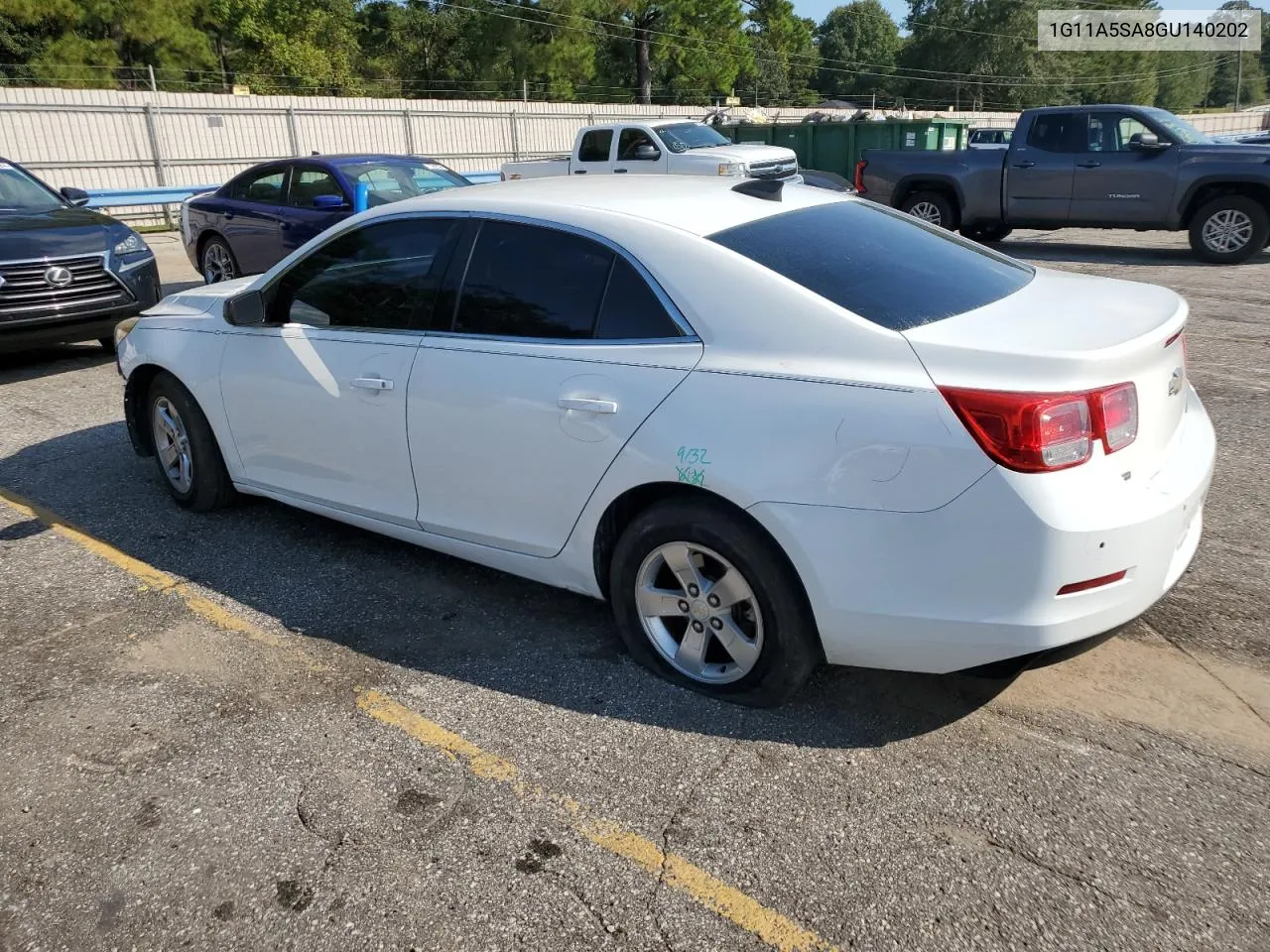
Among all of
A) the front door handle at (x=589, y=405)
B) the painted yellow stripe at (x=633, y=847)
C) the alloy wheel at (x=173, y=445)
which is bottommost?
the painted yellow stripe at (x=633, y=847)

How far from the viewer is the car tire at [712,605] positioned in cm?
303

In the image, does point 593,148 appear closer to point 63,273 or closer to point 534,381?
point 63,273

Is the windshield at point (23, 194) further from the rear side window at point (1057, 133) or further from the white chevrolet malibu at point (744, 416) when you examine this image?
the rear side window at point (1057, 133)

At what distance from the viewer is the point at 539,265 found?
3623mm

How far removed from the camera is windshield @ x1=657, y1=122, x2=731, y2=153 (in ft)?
52.4

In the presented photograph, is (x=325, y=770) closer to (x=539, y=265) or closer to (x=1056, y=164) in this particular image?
(x=539, y=265)

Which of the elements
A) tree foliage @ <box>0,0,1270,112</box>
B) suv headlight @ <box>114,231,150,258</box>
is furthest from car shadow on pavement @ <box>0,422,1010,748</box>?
tree foliage @ <box>0,0,1270,112</box>

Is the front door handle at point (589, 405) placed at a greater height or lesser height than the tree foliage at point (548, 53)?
lesser

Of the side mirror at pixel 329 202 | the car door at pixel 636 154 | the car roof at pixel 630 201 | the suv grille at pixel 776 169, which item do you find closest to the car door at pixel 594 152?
the car door at pixel 636 154

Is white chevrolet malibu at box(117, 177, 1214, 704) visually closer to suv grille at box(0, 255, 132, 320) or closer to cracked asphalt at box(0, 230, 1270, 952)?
cracked asphalt at box(0, 230, 1270, 952)

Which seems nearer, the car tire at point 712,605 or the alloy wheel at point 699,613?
the car tire at point 712,605

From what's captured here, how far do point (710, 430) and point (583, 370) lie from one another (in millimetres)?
547

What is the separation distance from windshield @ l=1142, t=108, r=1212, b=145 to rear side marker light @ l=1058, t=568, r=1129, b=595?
11822 millimetres

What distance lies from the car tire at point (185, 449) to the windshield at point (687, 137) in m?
12.0
